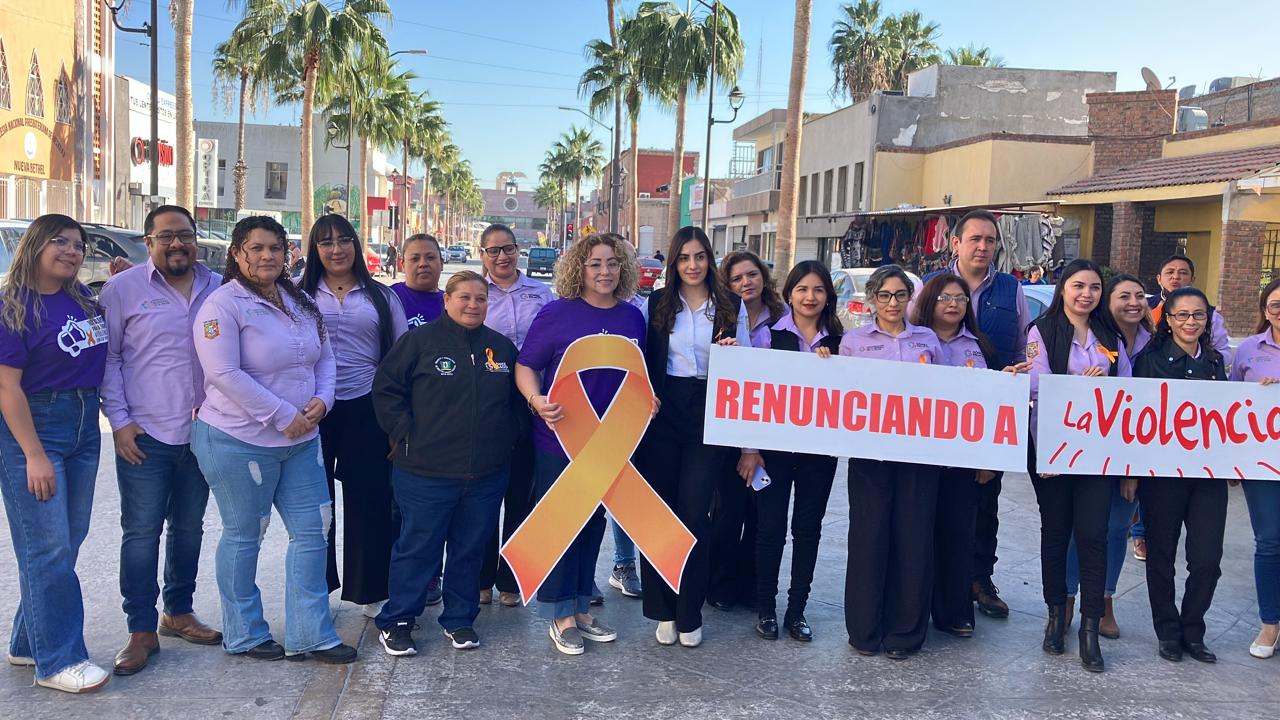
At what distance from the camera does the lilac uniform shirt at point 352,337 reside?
495cm

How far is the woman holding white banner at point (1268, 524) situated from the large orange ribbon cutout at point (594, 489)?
2700 mm

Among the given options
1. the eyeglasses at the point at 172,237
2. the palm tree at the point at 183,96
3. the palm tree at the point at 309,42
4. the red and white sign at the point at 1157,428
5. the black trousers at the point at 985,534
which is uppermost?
the palm tree at the point at 309,42

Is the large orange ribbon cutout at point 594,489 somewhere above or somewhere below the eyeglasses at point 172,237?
below

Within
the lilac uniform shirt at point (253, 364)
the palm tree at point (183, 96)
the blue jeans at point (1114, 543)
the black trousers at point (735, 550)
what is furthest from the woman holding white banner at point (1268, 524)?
the palm tree at point (183, 96)

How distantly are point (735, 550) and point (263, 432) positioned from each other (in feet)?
8.07

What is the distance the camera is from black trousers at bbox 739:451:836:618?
5.02 m

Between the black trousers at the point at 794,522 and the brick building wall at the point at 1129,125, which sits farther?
the brick building wall at the point at 1129,125

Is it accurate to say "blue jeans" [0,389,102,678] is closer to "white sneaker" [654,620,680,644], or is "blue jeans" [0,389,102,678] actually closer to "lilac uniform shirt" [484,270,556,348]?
"lilac uniform shirt" [484,270,556,348]

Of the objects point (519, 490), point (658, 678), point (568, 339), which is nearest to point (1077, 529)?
point (658, 678)

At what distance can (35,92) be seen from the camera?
25.0 metres

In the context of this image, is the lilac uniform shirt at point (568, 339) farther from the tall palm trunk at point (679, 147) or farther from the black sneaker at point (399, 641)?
the tall palm trunk at point (679, 147)

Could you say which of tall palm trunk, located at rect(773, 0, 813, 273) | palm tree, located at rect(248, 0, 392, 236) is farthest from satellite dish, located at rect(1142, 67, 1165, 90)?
palm tree, located at rect(248, 0, 392, 236)

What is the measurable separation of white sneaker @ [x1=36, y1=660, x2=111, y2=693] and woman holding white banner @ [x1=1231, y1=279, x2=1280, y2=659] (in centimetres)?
513

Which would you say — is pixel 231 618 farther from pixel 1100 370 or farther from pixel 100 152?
pixel 100 152
